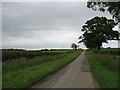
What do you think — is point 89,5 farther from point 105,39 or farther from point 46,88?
point 105,39

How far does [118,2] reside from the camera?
15.1 meters

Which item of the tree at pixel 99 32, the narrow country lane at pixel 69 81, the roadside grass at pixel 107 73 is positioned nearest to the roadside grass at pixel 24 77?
the narrow country lane at pixel 69 81

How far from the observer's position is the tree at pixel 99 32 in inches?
1937

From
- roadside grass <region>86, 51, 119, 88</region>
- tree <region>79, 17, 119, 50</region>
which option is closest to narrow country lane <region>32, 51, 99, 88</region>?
roadside grass <region>86, 51, 119, 88</region>

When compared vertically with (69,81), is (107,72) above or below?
above

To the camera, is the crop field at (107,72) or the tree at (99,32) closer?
the crop field at (107,72)

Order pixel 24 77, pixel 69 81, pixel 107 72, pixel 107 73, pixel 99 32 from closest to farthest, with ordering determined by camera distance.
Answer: pixel 69 81 < pixel 24 77 < pixel 107 73 < pixel 107 72 < pixel 99 32

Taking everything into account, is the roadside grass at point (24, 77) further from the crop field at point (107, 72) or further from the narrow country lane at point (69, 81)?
the crop field at point (107, 72)

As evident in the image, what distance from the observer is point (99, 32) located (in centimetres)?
5122

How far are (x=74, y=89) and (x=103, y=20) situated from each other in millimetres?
48965

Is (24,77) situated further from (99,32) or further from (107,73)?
(99,32)

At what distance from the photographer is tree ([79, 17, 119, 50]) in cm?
4919

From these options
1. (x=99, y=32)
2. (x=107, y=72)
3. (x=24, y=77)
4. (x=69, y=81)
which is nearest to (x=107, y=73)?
(x=107, y=72)

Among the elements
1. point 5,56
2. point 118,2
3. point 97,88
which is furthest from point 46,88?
point 5,56
